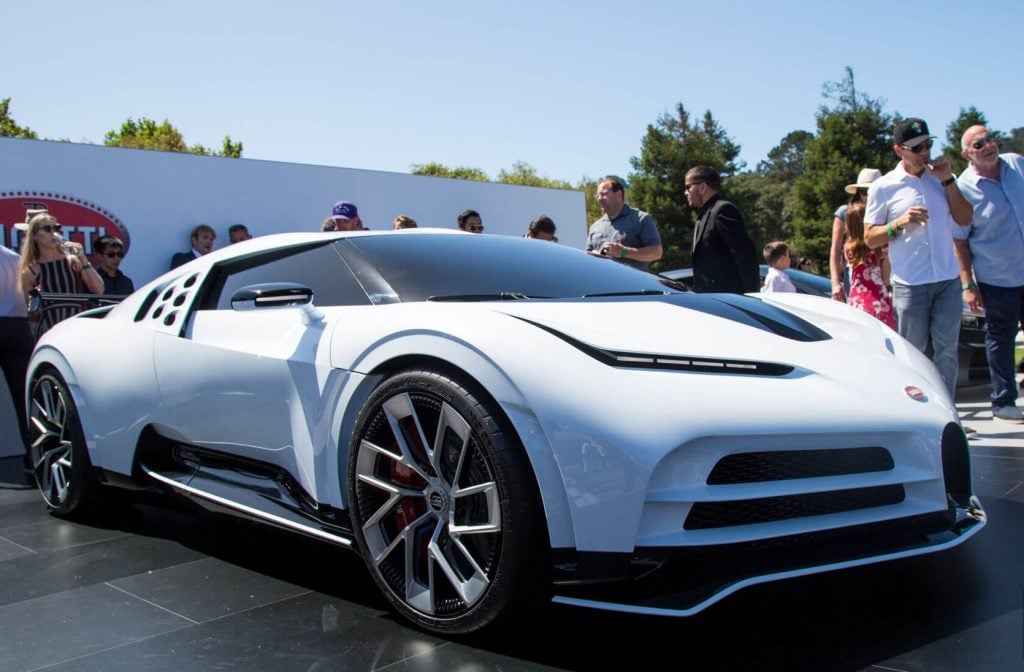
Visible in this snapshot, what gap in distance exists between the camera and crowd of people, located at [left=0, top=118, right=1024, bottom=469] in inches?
219

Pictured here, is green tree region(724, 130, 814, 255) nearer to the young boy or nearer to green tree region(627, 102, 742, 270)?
green tree region(627, 102, 742, 270)

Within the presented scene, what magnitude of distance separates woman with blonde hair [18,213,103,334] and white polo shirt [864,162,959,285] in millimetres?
5482

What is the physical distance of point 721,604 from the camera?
108 inches

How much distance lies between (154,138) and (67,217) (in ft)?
163

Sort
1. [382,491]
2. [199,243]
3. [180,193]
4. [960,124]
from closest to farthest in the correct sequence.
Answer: [382,491], [199,243], [180,193], [960,124]

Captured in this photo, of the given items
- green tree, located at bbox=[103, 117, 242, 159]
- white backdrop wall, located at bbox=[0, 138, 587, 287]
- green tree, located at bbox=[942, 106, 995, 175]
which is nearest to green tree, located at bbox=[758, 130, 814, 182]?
green tree, located at bbox=[942, 106, 995, 175]

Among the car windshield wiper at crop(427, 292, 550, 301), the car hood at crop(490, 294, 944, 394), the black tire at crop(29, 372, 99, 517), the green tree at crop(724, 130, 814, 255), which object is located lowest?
the black tire at crop(29, 372, 99, 517)

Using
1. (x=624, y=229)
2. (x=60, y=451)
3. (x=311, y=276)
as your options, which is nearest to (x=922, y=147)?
(x=624, y=229)

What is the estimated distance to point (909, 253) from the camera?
18.2 ft

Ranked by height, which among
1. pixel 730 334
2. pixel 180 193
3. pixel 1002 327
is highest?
pixel 180 193

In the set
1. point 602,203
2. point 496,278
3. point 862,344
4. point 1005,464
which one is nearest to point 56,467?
point 496,278

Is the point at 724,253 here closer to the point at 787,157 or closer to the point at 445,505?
the point at 445,505

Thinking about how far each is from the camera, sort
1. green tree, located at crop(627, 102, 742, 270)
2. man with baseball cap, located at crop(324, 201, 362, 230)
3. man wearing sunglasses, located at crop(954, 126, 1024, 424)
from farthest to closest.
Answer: green tree, located at crop(627, 102, 742, 270) → man with baseball cap, located at crop(324, 201, 362, 230) → man wearing sunglasses, located at crop(954, 126, 1024, 424)

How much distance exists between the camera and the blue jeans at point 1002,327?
230 inches
